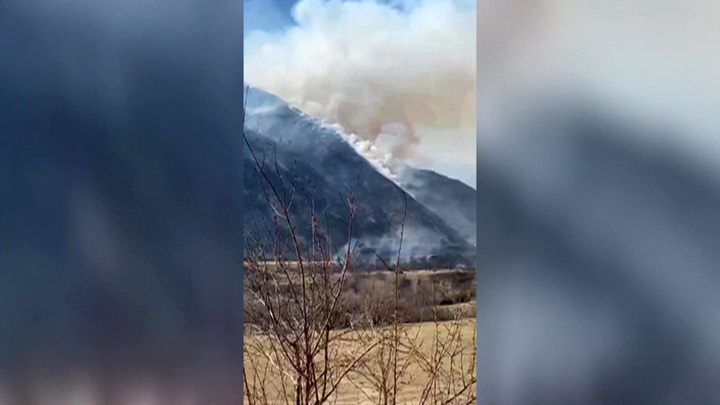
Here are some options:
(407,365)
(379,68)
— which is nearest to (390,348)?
(407,365)

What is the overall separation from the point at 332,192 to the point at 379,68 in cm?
42

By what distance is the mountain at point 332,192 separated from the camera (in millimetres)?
2174

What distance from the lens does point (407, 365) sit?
230 centimetres

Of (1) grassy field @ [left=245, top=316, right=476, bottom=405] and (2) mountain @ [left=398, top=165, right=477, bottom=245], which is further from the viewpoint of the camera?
(1) grassy field @ [left=245, top=316, right=476, bottom=405]

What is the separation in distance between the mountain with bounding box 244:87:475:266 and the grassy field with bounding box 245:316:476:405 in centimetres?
24

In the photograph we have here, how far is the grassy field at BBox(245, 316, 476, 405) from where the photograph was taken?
7.40ft

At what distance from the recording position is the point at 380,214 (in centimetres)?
219

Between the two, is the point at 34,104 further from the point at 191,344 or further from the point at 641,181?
the point at 641,181

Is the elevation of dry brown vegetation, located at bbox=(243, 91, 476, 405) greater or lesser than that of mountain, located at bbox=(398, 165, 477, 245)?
lesser

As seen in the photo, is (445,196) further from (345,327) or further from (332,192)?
(345,327)

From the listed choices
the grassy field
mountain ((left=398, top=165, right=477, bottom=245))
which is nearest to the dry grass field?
the grassy field

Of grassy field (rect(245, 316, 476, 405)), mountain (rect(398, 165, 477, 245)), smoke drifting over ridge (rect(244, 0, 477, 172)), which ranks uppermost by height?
smoke drifting over ridge (rect(244, 0, 477, 172))

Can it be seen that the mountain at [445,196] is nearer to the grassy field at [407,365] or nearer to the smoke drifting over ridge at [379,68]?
the smoke drifting over ridge at [379,68]

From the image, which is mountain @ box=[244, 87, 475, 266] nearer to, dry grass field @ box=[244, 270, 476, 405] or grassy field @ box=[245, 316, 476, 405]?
dry grass field @ box=[244, 270, 476, 405]
